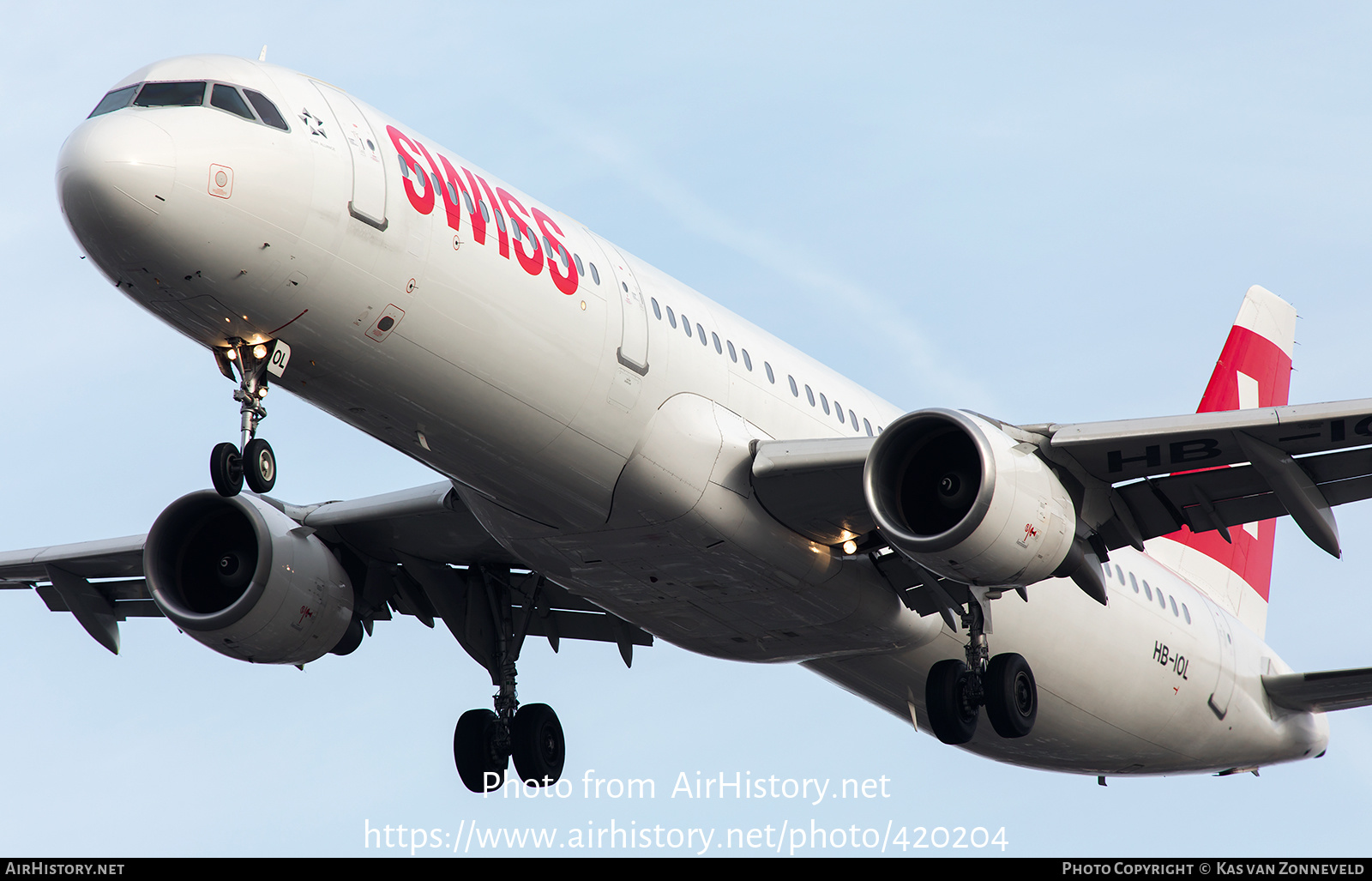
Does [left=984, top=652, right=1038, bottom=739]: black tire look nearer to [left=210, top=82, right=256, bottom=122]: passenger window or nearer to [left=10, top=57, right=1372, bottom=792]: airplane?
[left=10, top=57, right=1372, bottom=792]: airplane

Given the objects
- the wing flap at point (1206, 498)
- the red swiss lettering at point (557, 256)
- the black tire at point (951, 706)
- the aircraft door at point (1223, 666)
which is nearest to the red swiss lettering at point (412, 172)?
the red swiss lettering at point (557, 256)

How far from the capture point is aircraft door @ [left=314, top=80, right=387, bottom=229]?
17.1 metres

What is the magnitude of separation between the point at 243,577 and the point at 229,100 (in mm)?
9246

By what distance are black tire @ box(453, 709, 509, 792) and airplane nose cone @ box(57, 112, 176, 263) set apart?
1132 centimetres

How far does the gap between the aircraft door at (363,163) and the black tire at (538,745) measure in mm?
10327

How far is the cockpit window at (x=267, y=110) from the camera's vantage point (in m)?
16.9

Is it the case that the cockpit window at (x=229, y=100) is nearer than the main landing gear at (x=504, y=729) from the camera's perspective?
Yes

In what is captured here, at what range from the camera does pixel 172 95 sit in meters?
16.6

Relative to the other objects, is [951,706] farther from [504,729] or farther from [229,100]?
[229,100]

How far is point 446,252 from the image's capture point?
17.6 meters

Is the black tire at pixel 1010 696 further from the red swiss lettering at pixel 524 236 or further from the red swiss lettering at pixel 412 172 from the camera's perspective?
the red swiss lettering at pixel 412 172

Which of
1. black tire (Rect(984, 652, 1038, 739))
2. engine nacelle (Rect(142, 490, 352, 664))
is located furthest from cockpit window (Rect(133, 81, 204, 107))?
black tire (Rect(984, 652, 1038, 739))

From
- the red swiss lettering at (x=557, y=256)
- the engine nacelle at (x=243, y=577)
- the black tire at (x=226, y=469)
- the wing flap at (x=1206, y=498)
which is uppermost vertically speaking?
the red swiss lettering at (x=557, y=256)

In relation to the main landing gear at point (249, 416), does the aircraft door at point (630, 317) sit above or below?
above
